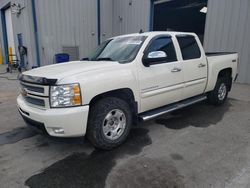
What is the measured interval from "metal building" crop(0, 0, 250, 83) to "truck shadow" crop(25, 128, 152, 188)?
7.01 meters

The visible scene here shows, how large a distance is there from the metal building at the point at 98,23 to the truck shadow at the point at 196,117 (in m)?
3.91

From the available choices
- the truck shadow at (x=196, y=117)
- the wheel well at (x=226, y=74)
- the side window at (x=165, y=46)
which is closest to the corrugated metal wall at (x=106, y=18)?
the wheel well at (x=226, y=74)

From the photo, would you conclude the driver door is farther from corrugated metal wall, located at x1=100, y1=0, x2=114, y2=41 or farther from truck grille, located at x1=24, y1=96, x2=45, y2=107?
corrugated metal wall, located at x1=100, y1=0, x2=114, y2=41

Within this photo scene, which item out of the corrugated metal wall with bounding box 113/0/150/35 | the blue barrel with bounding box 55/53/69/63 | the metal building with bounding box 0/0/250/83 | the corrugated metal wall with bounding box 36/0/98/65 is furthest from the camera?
the corrugated metal wall with bounding box 113/0/150/35

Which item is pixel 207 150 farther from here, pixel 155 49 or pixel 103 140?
pixel 155 49

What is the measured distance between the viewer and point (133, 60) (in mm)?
3219

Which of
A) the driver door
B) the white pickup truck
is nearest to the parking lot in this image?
the white pickup truck

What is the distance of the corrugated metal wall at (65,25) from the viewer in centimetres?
1076

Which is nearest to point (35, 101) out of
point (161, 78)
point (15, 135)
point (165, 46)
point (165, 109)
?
point (15, 135)

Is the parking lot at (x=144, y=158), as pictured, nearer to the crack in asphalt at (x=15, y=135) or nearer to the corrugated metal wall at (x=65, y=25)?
the crack in asphalt at (x=15, y=135)

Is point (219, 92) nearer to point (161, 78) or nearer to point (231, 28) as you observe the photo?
point (161, 78)

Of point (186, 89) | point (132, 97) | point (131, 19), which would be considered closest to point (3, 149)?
point (132, 97)

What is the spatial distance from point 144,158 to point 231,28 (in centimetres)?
746

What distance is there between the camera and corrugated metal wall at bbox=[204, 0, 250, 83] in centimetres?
757
